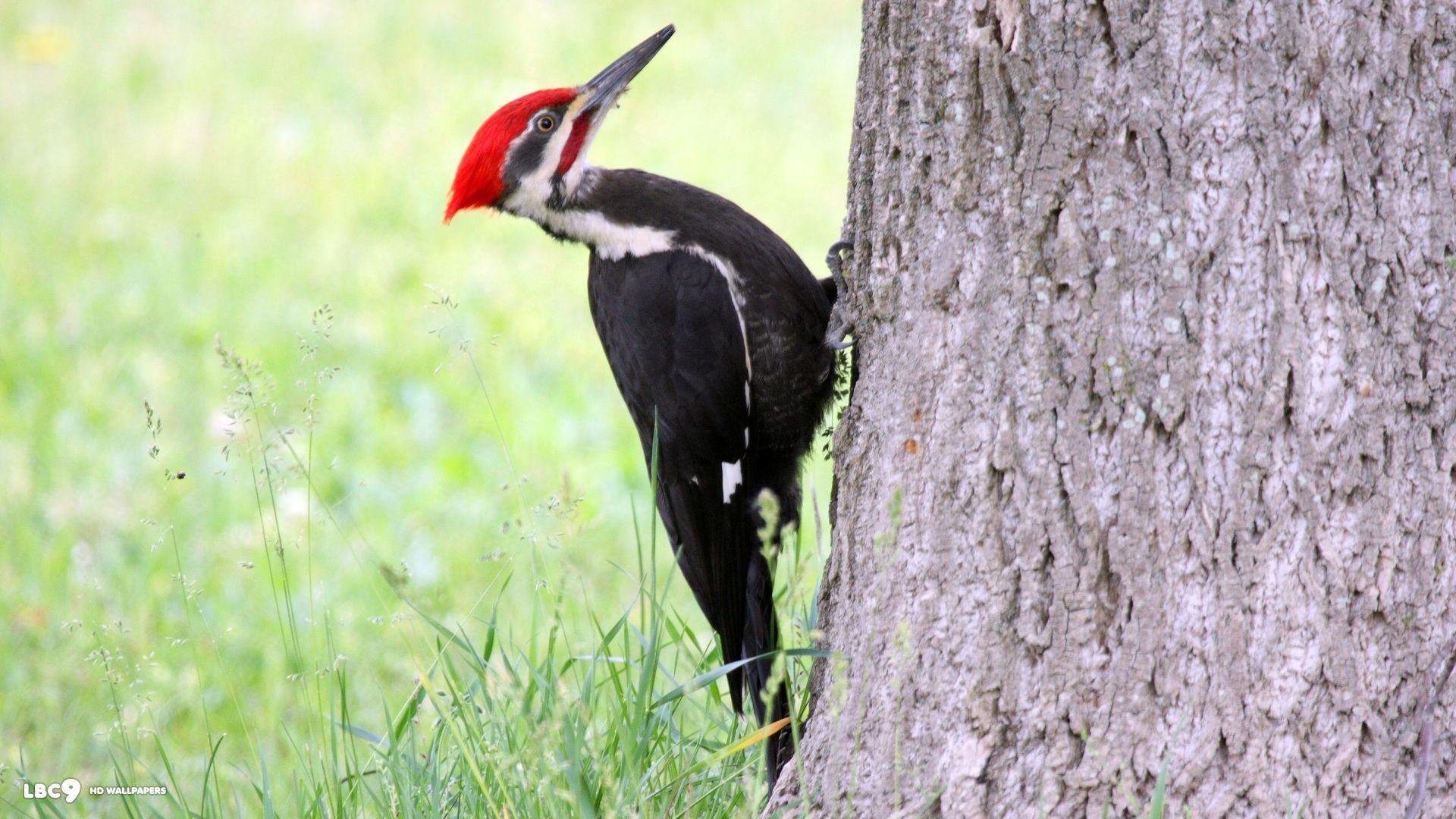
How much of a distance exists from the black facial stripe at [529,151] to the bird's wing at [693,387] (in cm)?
26

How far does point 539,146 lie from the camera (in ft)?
9.33

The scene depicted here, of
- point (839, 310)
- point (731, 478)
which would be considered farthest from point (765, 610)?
point (839, 310)

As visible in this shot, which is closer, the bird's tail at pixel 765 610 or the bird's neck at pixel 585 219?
the bird's tail at pixel 765 610

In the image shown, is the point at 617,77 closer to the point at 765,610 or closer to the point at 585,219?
the point at 585,219

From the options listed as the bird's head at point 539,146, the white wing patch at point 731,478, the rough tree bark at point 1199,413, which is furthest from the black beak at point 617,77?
the rough tree bark at point 1199,413

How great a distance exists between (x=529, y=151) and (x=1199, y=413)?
158 cm

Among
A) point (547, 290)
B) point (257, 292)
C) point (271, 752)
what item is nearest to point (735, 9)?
point (547, 290)

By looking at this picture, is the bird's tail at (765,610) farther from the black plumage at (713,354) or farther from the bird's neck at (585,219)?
the bird's neck at (585,219)

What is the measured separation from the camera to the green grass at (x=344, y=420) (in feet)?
6.91

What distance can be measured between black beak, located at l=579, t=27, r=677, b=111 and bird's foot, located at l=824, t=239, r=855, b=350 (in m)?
0.63

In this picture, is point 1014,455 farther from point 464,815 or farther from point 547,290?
point 547,290

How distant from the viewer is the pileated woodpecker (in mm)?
2775

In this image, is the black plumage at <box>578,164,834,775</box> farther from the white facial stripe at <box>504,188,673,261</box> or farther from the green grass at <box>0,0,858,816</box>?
the green grass at <box>0,0,858,816</box>

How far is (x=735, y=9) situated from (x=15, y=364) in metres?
5.03
